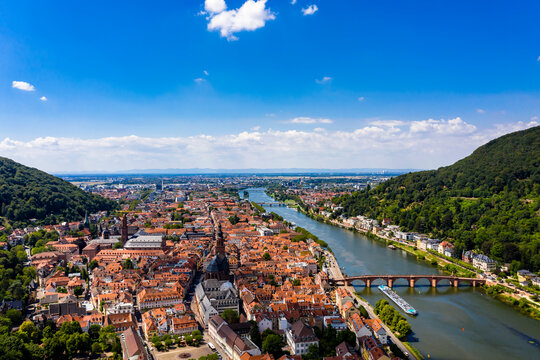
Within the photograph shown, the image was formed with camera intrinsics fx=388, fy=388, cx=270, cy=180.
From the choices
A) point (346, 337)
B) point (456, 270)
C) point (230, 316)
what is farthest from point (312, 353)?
point (456, 270)

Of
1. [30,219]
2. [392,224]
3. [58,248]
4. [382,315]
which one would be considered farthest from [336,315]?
[30,219]

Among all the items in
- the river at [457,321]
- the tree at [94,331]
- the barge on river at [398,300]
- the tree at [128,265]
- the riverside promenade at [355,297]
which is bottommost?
the river at [457,321]

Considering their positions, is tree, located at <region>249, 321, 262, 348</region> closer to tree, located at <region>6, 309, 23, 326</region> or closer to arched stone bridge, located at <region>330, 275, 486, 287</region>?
arched stone bridge, located at <region>330, 275, 486, 287</region>

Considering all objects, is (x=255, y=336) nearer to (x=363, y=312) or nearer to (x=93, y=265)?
(x=363, y=312)

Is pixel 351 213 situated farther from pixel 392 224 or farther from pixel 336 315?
pixel 336 315

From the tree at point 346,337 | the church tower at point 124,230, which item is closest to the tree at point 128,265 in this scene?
the church tower at point 124,230

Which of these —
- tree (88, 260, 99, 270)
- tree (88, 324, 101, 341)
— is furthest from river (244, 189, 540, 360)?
tree (88, 260, 99, 270)

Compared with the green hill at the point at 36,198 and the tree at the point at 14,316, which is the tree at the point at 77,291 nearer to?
the tree at the point at 14,316

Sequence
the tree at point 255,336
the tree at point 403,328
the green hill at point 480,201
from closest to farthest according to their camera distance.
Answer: the tree at point 255,336, the tree at point 403,328, the green hill at point 480,201
